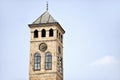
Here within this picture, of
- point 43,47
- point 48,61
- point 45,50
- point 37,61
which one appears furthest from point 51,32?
point 37,61

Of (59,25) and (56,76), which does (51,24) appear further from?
(56,76)

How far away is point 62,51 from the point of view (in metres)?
64.3

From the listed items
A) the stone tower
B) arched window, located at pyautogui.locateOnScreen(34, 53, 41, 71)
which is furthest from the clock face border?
arched window, located at pyautogui.locateOnScreen(34, 53, 41, 71)

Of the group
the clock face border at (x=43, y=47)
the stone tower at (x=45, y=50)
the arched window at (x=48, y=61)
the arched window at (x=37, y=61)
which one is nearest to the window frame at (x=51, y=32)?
the stone tower at (x=45, y=50)

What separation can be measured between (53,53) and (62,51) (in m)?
3.93

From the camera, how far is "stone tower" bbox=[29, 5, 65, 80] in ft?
197

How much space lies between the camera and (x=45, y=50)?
61.0 meters

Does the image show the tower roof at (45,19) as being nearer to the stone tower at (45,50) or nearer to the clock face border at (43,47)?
the stone tower at (45,50)

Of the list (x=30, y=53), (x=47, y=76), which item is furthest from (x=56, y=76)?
(x=30, y=53)

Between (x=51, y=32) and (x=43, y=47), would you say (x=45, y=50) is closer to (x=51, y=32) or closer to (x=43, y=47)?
(x=43, y=47)

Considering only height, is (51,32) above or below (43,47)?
above

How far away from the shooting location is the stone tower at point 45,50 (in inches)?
2360

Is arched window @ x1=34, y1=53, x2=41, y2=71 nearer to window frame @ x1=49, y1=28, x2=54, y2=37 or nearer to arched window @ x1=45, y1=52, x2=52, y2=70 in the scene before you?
arched window @ x1=45, y1=52, x2=52, y2=70

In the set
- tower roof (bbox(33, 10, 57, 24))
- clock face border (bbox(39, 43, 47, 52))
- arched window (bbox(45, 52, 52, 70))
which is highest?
tower roof (bbox(33, 10, 57, 24))
